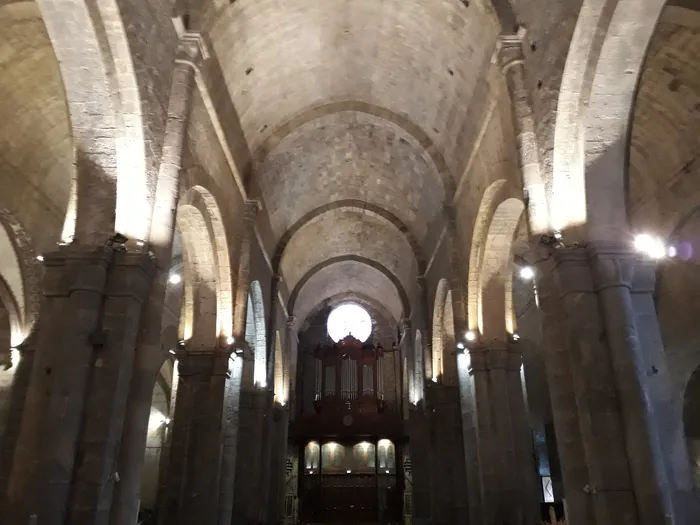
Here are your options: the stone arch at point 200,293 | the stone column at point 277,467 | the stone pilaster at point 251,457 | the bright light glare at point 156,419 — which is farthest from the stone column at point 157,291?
the bright light glare at point 156,419

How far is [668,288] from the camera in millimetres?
13438

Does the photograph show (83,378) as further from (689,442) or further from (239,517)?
(689,442)

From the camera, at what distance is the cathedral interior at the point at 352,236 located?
704 centimetres

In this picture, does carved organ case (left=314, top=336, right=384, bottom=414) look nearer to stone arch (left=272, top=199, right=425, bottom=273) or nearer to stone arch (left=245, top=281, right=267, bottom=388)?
stone arch (left=272, top=199, right=425, bottom=273)

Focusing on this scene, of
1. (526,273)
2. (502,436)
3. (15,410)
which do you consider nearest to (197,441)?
(15,410)

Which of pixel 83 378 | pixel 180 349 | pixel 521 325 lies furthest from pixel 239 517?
pixel 521 325

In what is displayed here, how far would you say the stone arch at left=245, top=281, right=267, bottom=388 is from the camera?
16.6m

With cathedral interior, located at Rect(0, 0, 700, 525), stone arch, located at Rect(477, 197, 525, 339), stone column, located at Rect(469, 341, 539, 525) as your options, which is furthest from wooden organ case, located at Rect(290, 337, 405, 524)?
stone arch, located at Rect(477, 197, 525, 339)

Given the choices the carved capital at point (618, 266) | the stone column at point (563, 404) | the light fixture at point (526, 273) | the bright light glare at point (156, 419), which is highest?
the light fixture at point (526, 273)

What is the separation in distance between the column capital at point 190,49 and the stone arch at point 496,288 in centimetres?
688

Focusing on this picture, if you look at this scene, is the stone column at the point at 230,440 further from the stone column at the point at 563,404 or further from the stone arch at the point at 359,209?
the stone column at the point at 563,404

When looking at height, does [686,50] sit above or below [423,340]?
above

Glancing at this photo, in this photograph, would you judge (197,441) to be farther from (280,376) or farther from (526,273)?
(526,273)

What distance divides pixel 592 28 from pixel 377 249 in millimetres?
15734
